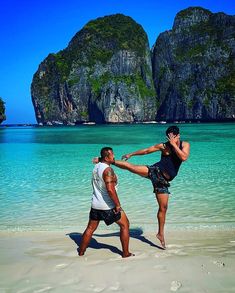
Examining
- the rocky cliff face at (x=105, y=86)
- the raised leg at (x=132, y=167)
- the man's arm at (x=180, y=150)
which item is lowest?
the raised leg at (x=132, y=167)

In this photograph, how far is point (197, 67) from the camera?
174750 mm

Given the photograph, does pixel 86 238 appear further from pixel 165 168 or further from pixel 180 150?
pixel 180 150

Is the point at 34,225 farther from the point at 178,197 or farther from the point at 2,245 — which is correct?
the point at 178,197

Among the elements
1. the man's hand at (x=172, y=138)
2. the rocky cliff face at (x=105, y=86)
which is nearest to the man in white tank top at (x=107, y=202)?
the man's hand at (x=172, y=138)

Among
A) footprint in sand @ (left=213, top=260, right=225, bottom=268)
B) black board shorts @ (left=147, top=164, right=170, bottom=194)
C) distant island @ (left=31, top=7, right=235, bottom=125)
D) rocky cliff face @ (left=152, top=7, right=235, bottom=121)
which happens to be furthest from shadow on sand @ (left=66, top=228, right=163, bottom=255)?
distant island @ (left=31, top=7, right=235, bottom=125)

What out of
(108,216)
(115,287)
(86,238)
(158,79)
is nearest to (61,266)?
(86,238)

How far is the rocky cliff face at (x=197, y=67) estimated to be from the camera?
165 m

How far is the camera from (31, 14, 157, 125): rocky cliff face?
175875 millimetres

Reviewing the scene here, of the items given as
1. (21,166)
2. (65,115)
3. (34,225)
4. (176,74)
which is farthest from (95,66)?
(34,225)

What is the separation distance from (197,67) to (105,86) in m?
43.6

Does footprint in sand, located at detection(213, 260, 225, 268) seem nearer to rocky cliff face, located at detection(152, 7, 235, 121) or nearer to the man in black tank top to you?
the man in black tank top

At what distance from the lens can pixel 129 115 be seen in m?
176

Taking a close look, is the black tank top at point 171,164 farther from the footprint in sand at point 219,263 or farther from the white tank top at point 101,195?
the footprint in sand at point 219,263

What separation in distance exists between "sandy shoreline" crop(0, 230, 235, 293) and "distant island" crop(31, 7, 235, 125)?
159 m
